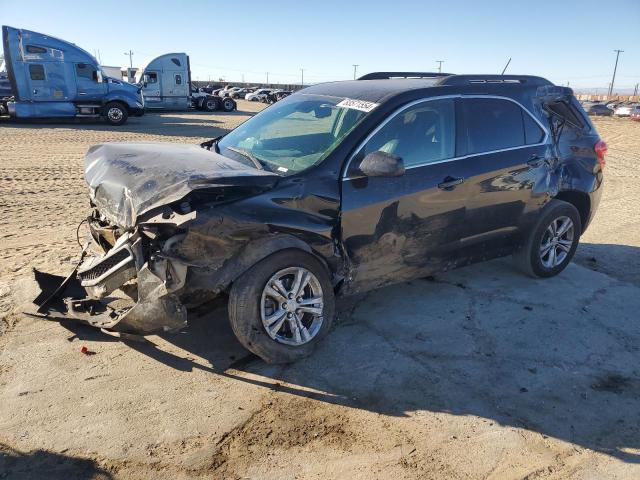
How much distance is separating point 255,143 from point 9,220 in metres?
4.22

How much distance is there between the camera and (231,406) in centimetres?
316

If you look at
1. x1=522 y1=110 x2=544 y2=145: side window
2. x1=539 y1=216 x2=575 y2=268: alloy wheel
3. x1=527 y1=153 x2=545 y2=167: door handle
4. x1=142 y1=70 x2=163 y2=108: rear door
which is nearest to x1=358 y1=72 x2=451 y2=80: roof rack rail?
x1=522 y1=110 x2=544 y2=145: side window

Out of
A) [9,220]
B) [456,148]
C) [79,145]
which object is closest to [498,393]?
[456,148]

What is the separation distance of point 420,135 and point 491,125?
86 cm

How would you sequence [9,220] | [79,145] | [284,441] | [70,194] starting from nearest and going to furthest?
[284,441], [9,220], [70,194], [79,145]

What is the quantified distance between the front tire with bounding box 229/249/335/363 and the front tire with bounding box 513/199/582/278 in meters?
2.45

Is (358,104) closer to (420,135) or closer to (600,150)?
(420,135)

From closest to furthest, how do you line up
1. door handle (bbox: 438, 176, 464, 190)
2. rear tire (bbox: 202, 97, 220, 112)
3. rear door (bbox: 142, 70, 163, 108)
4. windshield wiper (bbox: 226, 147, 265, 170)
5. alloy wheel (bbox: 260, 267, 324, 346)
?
1. alloy wheel (bbox: 260, 267, 324, 346)
2. windshield wiper (bbox: 226, 147, 265, 170)
3. door handle (bbox: 438, 176, 464, 190)
4. rear door (bbox: 142, 70, 163, 108)
5. rear tire (bbox: 202, 97, 220, 112)

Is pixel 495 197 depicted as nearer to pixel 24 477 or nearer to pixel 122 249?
pixel 122 249

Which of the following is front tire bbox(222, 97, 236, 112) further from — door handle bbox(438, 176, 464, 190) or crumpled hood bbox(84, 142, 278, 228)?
door handle bbox(438, 176, 464, 190)

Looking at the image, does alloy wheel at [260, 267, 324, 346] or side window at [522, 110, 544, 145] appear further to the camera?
side window at [522, 110, 544, 145]

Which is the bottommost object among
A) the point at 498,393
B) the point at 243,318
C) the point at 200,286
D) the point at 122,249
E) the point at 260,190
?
the point at 498,393

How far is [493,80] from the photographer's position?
477 centimetres

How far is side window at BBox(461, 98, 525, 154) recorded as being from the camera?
4.40m
